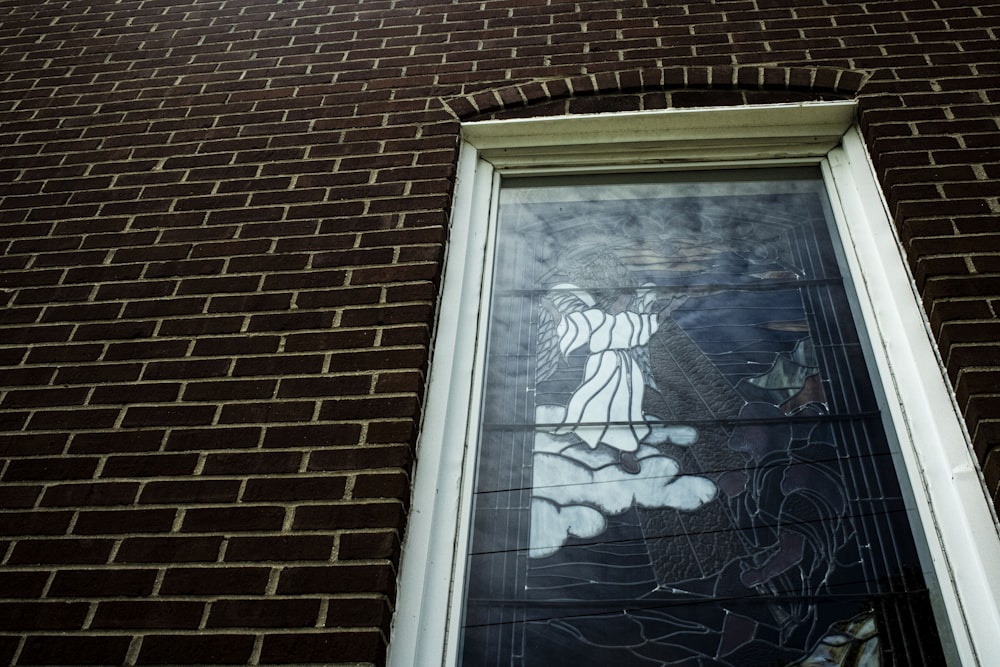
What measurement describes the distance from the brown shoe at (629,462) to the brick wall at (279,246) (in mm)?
654

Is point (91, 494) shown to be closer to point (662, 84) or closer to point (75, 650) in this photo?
point (75, 650)

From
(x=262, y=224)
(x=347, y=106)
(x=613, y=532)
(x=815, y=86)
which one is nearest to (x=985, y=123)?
(x=815, y=86)

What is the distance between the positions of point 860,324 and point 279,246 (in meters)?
2.05

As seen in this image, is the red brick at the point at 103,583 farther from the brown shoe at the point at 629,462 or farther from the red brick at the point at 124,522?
the brown shoe at the point at 629,462

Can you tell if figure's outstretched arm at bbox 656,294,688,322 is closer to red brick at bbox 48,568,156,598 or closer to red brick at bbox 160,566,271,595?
red brick at bbox 160,566,271,595

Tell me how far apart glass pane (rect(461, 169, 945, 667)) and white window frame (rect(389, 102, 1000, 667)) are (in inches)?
2.6

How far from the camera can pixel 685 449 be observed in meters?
2.57

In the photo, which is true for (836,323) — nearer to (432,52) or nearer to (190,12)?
Result: (432,52)

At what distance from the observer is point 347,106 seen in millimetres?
3590

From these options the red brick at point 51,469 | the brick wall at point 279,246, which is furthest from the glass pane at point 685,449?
the red brick at point 51,469

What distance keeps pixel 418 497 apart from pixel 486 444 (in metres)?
0.32

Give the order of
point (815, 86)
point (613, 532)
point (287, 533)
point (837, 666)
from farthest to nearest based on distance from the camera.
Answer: point (815, 86) → point (613, 532) → point (287, 533) → point (837, 666)

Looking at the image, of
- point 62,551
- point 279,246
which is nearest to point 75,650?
point 62,551

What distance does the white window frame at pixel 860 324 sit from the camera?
86.4 inches
